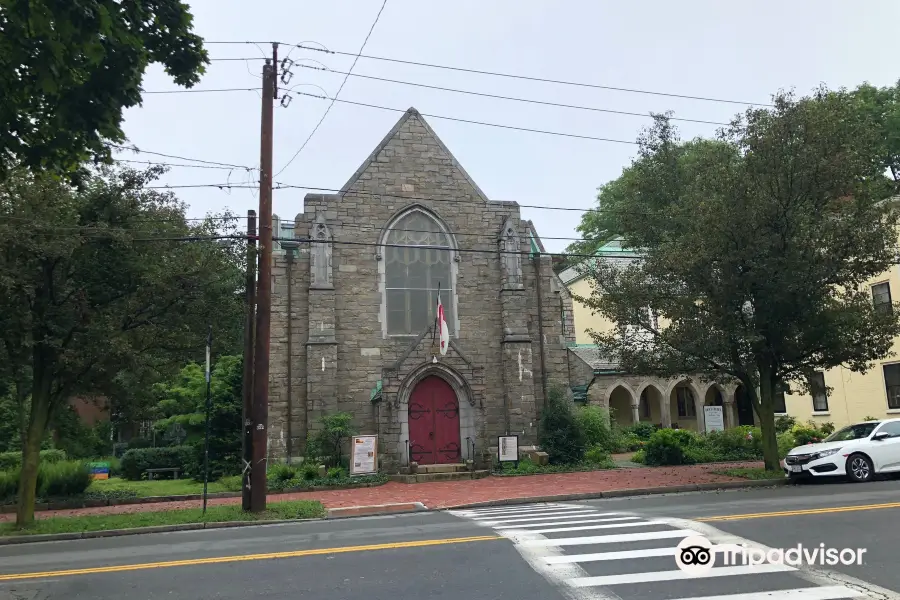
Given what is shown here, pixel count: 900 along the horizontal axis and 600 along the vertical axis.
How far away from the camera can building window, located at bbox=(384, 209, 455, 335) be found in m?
22.8

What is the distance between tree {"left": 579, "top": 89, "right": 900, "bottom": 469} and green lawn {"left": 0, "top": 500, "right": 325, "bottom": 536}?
9.64m

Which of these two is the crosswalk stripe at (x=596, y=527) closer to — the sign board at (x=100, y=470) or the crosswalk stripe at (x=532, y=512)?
the crosswalk stripe at (x=532, y=512)

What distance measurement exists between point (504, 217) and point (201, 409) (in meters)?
13.0

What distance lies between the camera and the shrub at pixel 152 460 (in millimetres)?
25078

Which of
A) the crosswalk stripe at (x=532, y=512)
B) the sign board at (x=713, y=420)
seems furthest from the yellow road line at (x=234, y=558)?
the sign board at (x=713, y=420)

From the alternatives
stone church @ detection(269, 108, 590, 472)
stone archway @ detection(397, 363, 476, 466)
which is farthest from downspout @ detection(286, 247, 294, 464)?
stone archway @ detection(397, 363, 476, 466)

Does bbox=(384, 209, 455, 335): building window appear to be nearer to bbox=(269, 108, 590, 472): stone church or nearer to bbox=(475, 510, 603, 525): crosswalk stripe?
bbox=(269, 108, 590, 472): stone church

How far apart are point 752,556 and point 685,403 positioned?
1201 inches

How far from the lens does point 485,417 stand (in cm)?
2175

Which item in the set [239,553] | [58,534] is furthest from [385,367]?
[239,553]

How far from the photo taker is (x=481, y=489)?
16.9 m

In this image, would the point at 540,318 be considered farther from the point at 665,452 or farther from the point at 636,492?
the point at 636,492

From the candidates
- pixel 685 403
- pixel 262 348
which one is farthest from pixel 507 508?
pixel 685 403

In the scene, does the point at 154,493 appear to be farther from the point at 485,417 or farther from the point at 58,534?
the point at 485,417
